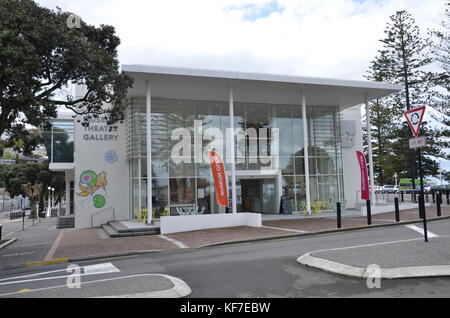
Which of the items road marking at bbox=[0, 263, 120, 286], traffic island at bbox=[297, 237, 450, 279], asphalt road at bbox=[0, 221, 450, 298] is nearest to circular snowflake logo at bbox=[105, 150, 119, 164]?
asphalt road at bbox=[0, 221, 450, 298]

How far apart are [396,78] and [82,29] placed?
37.7 meters

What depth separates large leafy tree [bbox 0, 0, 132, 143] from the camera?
1109cm

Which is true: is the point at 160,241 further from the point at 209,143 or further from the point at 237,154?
the point at 237,154

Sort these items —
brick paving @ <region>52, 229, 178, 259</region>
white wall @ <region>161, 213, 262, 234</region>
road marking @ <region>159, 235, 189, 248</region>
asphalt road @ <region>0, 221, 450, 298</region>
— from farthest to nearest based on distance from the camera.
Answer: white wall @ <region>161, 213, 262, 234</region>, road marking @ <region>159, 235, 189, 248</region>, brick paving @ <region>52, 229, 178, 259</region>, asphalt road @ <region>0, 221, 450, 298</region>

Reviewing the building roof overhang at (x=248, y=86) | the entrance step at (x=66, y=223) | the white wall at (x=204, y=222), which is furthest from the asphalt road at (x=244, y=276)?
the entrance step at (x=66, y=223)

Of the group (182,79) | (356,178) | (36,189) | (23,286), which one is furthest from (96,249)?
(36,189)

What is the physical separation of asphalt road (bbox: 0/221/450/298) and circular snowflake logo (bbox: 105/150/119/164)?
40.6ft

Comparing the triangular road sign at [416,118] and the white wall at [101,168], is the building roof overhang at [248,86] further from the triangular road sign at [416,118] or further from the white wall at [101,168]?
the triangular road sign at [416,118]

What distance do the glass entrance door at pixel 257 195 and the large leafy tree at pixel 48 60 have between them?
11.8 metres

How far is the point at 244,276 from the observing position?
758 centimetres

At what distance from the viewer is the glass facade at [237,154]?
2206 centimetres

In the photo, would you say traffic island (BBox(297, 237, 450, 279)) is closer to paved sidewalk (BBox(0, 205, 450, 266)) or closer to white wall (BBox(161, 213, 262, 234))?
paved sidewalk (BBox(0, 205, 450, 266))

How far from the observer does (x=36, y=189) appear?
1533 inches
